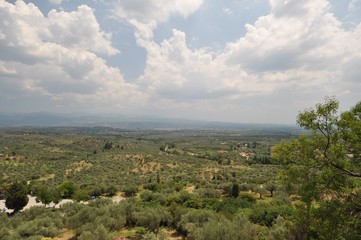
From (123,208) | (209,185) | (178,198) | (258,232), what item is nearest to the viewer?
(258,232)

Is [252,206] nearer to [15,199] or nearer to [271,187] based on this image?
[271,187]

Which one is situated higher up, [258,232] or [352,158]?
[352,158]

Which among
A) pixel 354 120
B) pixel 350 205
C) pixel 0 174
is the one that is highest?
pixel 354 120

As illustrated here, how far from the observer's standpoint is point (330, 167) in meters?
14.1

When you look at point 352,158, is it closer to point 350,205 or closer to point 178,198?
point 350,205

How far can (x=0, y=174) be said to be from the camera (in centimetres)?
7294

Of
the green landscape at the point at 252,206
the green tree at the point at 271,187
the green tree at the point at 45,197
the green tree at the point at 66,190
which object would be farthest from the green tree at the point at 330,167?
the green tree at the point at 66,190

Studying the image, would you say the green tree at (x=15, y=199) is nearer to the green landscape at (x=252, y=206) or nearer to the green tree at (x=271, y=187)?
the green landscape at (x=252, y=206)

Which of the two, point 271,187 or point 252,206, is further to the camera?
point 271,187

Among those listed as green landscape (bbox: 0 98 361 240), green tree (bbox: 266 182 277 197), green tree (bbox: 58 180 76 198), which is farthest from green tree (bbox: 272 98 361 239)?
green tree (bbox: 58 180 76 198)

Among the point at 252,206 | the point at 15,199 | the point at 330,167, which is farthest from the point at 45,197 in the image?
the point at 330,167

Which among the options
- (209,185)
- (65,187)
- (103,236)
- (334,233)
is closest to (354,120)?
(334,233)

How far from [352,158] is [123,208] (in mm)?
24220

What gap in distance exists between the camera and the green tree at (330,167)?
13.6m
